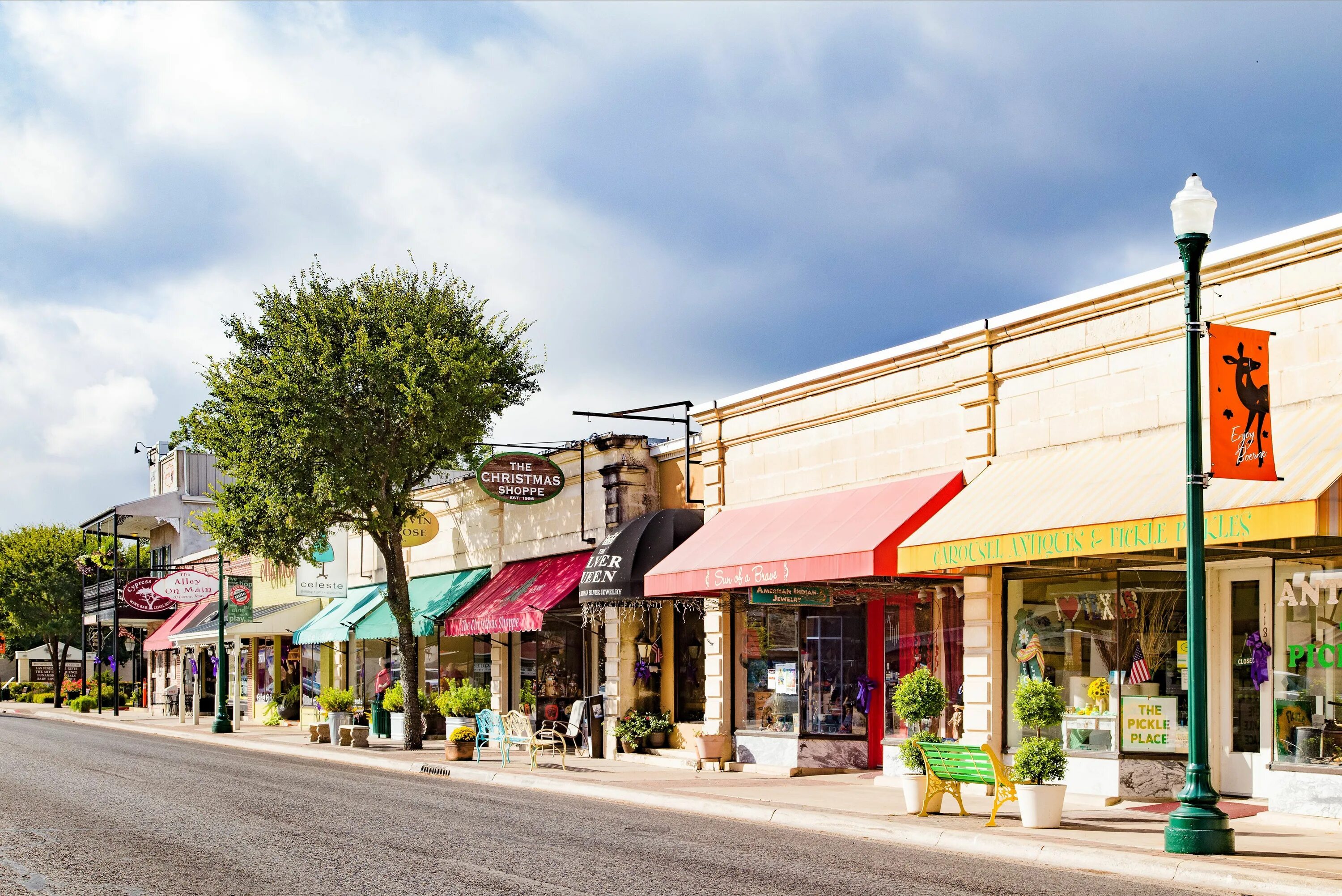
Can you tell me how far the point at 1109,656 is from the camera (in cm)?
1620

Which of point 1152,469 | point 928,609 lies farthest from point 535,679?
point 1152,469

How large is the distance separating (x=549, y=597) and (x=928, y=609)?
877cm

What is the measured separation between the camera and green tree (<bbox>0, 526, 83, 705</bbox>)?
68.0 m

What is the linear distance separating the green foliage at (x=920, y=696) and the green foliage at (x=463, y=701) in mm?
12381

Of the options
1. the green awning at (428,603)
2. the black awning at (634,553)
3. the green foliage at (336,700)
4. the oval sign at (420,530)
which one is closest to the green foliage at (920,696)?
the black awning at (634,553)

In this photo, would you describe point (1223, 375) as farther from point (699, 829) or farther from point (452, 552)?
point (452, 552)

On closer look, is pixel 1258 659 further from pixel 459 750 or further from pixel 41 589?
pixel 41 589

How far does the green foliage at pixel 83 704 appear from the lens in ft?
175

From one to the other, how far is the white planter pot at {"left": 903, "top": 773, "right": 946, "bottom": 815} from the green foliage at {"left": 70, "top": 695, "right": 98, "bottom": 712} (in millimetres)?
46439

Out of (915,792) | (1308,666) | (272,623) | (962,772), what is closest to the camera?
(1308,666)

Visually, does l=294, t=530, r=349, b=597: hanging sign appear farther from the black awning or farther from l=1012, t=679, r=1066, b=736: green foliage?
l=1012, t=679, r=1066, b=736: green foliage

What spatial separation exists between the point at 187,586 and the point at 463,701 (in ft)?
56.6

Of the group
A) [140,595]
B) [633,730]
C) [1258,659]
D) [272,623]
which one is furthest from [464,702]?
[140,595]

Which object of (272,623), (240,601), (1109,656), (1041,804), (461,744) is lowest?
(461,744)
